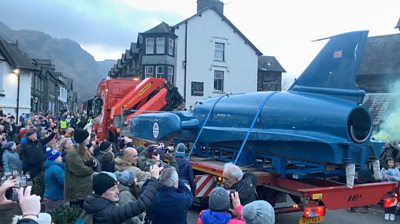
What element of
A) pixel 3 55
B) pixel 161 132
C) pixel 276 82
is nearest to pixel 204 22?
pixel 276 82

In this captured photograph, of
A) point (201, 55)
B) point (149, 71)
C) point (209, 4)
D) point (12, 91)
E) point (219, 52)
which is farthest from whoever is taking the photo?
point (209, 4)

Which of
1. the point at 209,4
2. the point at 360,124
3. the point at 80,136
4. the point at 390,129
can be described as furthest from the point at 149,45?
the point at 360,124

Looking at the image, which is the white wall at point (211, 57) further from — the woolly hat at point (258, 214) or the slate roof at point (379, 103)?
the woolly hat at point (258, 214)

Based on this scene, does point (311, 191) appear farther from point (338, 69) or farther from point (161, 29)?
point (161, 29)

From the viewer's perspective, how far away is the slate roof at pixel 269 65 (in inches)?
1705

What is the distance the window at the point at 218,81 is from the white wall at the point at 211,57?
1.03 ft

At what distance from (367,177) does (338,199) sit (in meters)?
1.52

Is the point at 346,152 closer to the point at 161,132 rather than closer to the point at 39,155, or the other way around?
the point at 161,132

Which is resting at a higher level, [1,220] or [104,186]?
[104,186]

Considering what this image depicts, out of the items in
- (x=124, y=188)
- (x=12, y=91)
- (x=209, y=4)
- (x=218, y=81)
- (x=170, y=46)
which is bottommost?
(x=124, y=188)

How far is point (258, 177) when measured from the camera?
23.7 ft

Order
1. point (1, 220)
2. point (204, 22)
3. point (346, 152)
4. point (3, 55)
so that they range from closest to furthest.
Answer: point (1, 220)
point (346, 152)
point (3, 55)
point (204, 22)

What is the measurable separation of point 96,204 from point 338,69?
5.06 m

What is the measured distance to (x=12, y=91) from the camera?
30562 mm
